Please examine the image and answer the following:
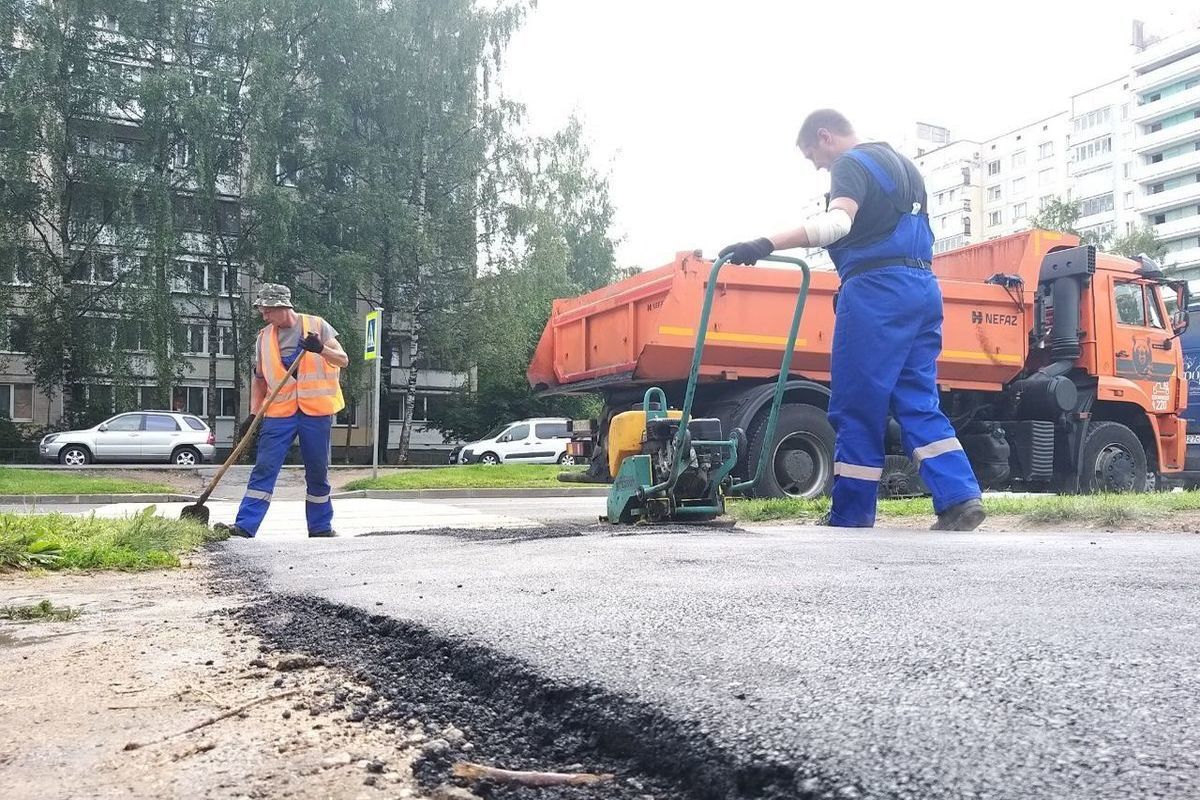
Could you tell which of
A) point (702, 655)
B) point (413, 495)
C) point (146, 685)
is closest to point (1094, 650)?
point (702, 655)

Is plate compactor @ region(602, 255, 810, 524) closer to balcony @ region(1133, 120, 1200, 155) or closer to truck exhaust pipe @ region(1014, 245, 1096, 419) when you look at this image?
truck exhaust pipe @ region(1014, 245, 1096, 419)

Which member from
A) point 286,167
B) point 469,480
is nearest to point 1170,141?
point 286,167

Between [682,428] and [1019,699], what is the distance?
432 cm

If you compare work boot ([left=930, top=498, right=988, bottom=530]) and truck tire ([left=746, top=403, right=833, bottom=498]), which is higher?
truck tire ([left=746, top=403, right=833, bottom=498])

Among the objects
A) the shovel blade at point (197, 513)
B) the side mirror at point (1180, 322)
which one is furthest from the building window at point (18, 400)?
the side mirror at point (1180, 322)

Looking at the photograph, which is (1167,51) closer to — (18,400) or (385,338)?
(385,338)

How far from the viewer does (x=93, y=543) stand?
4879mm

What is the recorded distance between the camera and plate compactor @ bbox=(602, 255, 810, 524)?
6.05 meters

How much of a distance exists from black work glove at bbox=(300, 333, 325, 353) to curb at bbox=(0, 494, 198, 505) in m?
6.93

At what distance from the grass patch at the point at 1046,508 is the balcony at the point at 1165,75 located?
70263 millimetres

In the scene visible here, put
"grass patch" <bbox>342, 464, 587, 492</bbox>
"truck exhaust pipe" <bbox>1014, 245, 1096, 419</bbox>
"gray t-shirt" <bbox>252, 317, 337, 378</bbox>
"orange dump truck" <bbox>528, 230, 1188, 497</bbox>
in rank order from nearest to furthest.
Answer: "gray t-shirt" <bbox>252, 317, 337, 378</bbox> < "orange dump truck" <bbox>528, 230, 1188, 497</bbox> < "truck exhaust pipe" <bbox>1014, 245, 1096, 419</bbox> < "grass patch" <bbox>342, 464, 587, 492</bbox>

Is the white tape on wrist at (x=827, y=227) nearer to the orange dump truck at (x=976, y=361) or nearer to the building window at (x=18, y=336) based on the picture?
the orange dump truck at (x=976, y=361)

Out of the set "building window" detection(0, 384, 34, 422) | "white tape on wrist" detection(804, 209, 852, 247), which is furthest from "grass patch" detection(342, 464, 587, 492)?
"building window" detection(0, 384, 34, 422)

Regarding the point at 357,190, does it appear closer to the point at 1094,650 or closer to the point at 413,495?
the point at 413,495
